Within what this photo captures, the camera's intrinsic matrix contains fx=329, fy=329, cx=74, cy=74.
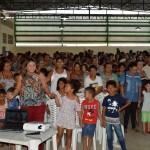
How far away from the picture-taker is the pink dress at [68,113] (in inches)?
183

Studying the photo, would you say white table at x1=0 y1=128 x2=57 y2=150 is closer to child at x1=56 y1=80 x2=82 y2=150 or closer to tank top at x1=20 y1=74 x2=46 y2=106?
tank top at x1=20 y1=74 x2=46 y2=106

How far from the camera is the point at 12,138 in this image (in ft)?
11.7

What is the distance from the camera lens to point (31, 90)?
440cm

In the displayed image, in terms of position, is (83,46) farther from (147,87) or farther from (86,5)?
(147,87)

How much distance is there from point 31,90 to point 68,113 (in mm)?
647

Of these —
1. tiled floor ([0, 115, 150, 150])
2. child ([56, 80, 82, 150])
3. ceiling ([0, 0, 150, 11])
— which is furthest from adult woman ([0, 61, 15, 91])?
ceiling ([0, 0, 150, 11])

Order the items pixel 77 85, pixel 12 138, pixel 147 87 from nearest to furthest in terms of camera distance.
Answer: pixel 12 138
pixel 77 85
pixel 147 87

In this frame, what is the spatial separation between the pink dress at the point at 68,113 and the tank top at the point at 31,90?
41cm

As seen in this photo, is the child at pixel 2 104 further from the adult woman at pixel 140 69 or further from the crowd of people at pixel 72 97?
the adult woman at pixel 140 69

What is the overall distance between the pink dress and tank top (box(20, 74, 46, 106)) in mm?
408

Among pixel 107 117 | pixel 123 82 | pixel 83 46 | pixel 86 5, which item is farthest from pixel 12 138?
pixel 83 46

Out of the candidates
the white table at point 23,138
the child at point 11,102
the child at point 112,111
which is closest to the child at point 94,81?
the child at point 112,111

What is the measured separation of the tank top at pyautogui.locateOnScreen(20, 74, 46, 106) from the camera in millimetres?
4391

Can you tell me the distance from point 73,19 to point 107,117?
18.3 meters
